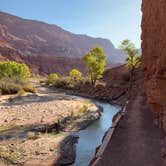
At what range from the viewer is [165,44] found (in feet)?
25.8

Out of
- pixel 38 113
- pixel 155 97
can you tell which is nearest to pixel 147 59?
pixel 155 97

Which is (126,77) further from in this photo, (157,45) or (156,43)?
(157,45)

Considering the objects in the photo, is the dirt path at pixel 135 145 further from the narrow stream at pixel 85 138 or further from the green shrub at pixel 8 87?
the green shrub at pixel 8 87

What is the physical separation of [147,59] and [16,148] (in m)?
8.28

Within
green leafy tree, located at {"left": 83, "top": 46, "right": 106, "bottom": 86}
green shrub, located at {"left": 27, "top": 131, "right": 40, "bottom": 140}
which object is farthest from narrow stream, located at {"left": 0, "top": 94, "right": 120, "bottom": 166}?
green leafy tree, located at {"left": 83, "top": 46, "right": 106, "bottom": 86}

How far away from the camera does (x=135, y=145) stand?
11.9 m

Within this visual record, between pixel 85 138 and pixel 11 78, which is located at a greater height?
pixel 11 78

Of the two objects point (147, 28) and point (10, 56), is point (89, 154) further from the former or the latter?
point (10, 56)

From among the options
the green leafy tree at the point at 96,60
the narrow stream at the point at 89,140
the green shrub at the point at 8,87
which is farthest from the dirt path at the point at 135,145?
the green leafy tree at the point at 96,60

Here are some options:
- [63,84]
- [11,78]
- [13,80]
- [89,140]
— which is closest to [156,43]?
[89,140]

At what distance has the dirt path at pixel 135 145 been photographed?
10328 mm

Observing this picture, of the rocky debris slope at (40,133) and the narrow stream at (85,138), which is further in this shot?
the narrow stream at (85,138)

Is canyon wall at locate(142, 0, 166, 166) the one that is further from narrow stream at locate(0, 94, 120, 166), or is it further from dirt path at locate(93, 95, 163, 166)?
narrow stream at locate(0, 94, 120, 166)

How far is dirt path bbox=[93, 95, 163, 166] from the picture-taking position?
33.9ft
